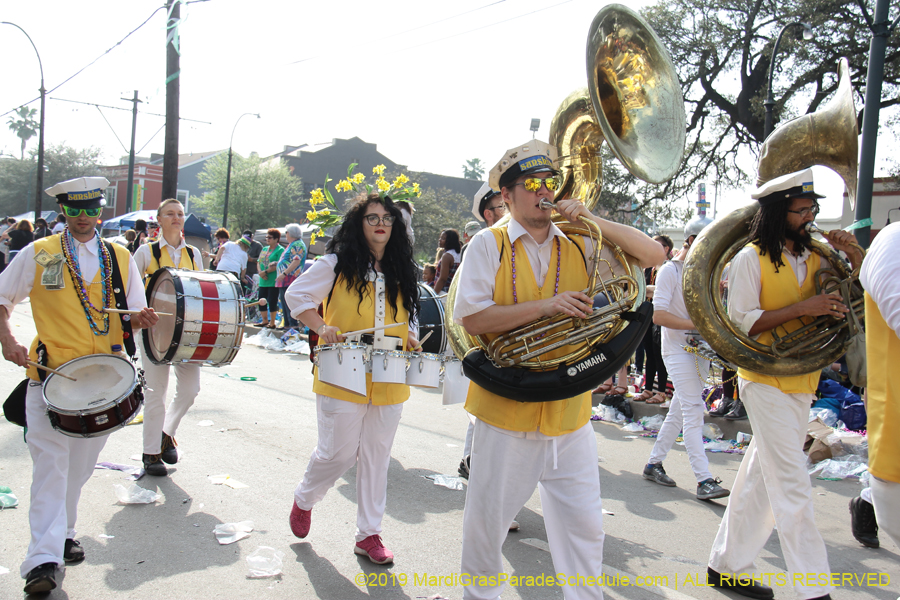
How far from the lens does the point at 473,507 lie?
294 cm

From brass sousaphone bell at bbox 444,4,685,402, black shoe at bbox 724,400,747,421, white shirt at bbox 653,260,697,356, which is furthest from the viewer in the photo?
black shoe at bbox 724,400,747,421

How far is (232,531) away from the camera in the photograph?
4246 millimetres

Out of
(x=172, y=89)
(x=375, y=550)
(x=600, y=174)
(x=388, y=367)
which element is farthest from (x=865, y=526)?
(x=172, y=89)

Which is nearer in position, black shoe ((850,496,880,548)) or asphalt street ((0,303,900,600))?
asphalt street ((0,303,900,600))

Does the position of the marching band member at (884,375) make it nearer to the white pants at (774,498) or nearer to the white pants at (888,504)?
the white pants at (888,504)

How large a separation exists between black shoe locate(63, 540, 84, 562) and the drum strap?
107 centimetres

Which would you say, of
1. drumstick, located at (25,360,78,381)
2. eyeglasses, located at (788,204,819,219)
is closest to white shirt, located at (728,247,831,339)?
eyeglasses, located at (788,204,819,219)

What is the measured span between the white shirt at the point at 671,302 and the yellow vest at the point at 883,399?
2971 mm

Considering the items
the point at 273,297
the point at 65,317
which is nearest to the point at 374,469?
the point at 65,317

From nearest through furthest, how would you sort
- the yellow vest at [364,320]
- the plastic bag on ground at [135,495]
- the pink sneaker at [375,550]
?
the pink sneaker at [375,550], the yellow vest at [364,320], the plastic bag on ground at [135,495]

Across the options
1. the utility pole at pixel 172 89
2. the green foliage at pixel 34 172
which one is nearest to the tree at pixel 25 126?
the green foliage at pixel 34 172

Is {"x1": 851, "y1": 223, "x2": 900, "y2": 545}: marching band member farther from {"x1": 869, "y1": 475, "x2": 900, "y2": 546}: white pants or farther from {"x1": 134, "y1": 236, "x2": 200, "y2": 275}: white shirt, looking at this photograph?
{"x1": 134, "y1": 236, "x2": 200, "y2": 275}: white shirt

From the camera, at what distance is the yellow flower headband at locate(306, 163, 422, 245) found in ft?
14.9

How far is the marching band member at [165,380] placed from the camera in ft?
17.4
